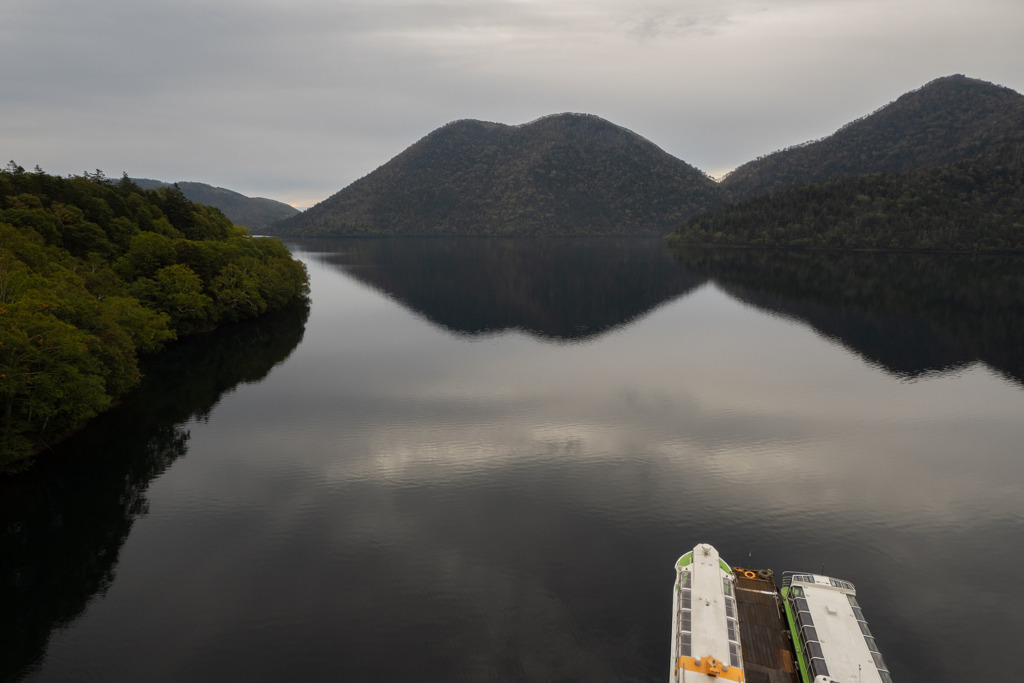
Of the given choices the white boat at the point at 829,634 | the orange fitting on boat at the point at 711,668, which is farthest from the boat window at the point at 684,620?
the white boat at the point at 829,634

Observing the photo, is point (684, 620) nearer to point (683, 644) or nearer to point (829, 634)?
point (683, 644)

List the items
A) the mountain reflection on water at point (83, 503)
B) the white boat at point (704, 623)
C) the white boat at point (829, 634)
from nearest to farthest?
the white boat at point (704, 623)
the white boat at point (829, 634)
the mountain reflection on water at point (83, 503)

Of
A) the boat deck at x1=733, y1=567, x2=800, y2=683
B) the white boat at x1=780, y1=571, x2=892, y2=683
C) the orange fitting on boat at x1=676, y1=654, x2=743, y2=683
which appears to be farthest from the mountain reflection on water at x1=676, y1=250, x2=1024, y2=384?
the orange fitting on boat at x1=676, y1=654, x2=743, y2=683

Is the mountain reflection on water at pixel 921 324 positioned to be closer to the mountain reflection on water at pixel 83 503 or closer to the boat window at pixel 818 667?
the boat window at pixel 818 667

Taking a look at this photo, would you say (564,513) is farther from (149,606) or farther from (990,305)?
(990,305)

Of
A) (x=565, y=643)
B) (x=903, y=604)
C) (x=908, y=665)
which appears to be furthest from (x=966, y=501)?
(x=565, y=643)

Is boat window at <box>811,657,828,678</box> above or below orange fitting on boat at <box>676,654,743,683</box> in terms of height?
below

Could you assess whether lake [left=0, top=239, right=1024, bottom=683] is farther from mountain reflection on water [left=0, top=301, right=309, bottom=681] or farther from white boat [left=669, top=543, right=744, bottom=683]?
white boat [left=669, top=543, right=744, bottom=683]
